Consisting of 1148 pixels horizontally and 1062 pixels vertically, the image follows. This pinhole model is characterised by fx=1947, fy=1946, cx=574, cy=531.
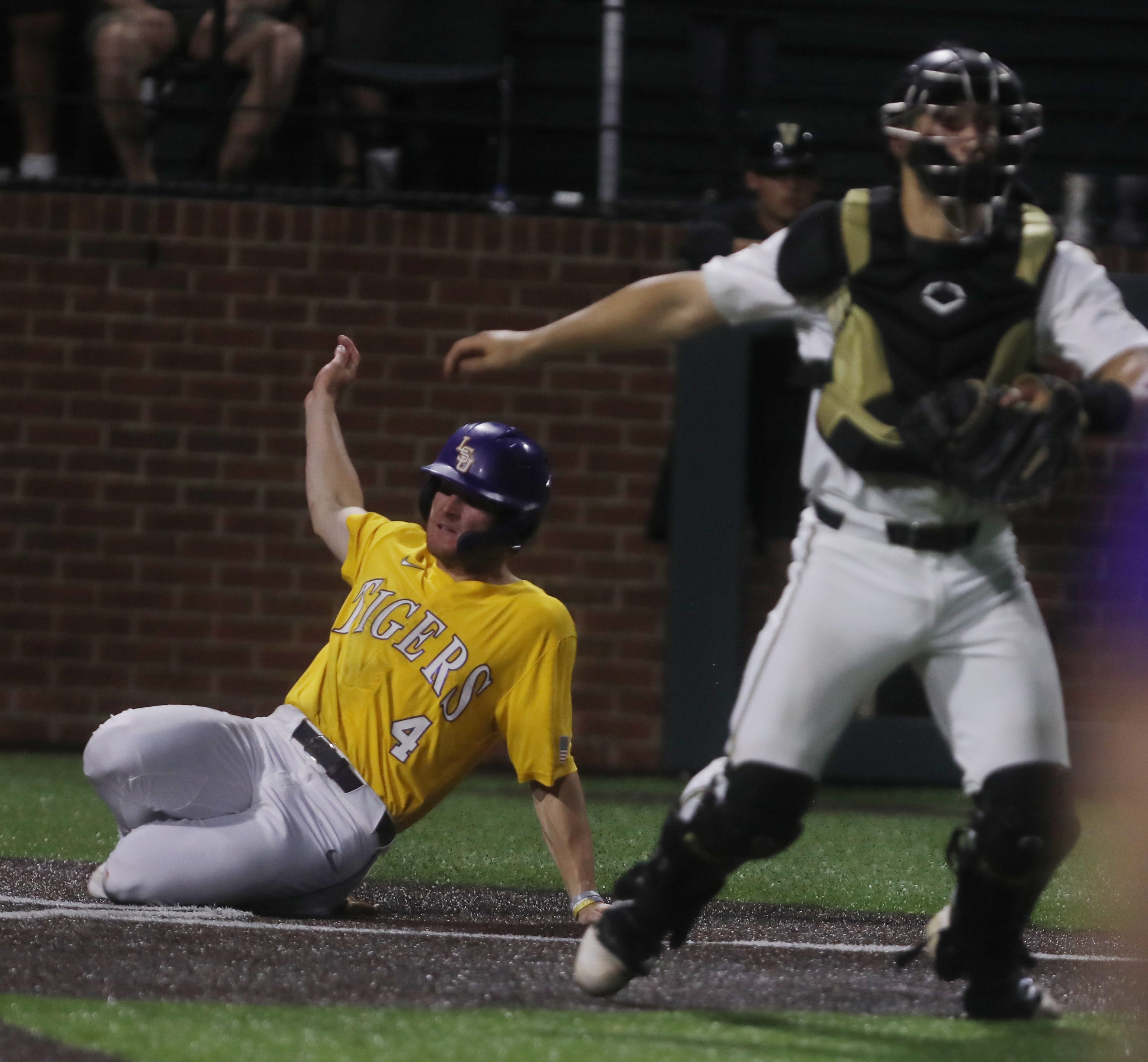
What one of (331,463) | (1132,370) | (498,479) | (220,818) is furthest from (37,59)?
(1132,370)

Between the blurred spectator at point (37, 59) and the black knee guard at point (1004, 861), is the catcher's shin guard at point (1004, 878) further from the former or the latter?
the blurred spectator at point (37, 59)

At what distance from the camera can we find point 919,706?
897 cm

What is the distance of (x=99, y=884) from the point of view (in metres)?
4.82

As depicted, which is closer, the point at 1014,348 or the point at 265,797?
the point at 1014,348

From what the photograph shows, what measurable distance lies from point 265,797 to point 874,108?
7231 millimetres

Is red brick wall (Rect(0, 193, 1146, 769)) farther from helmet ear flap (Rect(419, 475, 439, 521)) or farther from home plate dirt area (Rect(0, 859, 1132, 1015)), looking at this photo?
helmet ear flap (Rect(419, 475, 439, 521))

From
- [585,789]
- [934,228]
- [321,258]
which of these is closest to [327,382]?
[934,228]

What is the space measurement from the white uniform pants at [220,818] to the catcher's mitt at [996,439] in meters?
1.88

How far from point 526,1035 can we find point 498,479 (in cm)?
167

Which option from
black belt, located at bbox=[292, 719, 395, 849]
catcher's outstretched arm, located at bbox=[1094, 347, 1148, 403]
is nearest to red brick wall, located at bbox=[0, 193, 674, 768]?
black belt, located at bbox=[292, 719, 395, 849]

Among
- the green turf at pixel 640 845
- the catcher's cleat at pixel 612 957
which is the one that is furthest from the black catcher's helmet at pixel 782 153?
the catcher's cleat at pixel 612 957

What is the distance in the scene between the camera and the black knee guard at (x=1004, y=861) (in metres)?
3.61

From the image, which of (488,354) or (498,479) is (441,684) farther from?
(488,354)

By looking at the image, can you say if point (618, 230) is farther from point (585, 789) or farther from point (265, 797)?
point (265, 797)
